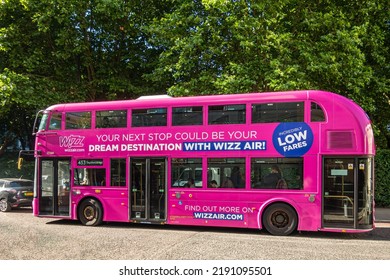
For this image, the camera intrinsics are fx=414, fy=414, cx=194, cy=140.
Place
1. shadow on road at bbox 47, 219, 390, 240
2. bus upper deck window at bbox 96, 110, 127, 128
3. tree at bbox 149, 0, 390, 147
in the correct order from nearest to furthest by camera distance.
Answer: shadow on road at bbox 47, 219, 390, 240 → bus upper deck window at bbox 96, 110, 127, 128 → tree at bbox 149, 0, 390, 147

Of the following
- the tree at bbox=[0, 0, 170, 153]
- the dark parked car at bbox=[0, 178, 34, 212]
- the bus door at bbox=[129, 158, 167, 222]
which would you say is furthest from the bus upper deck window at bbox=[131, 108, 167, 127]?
the dark parked car at bbox=[0, 178, 34, 212]

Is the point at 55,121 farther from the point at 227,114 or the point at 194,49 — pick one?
the point at 194,49

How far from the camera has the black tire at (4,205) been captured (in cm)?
1709

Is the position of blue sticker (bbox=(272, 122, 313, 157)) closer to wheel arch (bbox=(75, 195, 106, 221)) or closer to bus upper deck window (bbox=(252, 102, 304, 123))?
bus upper deck window (bbox=(252, 102, 304, 123))

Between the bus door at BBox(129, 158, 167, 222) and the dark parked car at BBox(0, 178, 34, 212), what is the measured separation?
7469 millimetres

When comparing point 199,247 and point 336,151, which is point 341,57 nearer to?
point 336,151

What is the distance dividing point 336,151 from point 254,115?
7.43 feet

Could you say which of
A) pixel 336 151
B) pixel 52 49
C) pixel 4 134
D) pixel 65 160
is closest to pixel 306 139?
pixel 336 151

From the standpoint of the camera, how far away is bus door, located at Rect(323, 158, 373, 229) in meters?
9.93

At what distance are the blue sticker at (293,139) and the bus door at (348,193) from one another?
0.64m

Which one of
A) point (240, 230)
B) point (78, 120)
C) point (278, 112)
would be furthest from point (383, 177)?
point (78, 120)

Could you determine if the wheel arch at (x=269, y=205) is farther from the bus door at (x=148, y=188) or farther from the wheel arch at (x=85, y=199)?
the wheel arch at (x=85, y=199)

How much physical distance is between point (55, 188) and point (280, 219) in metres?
7.03

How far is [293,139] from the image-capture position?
10.5m
